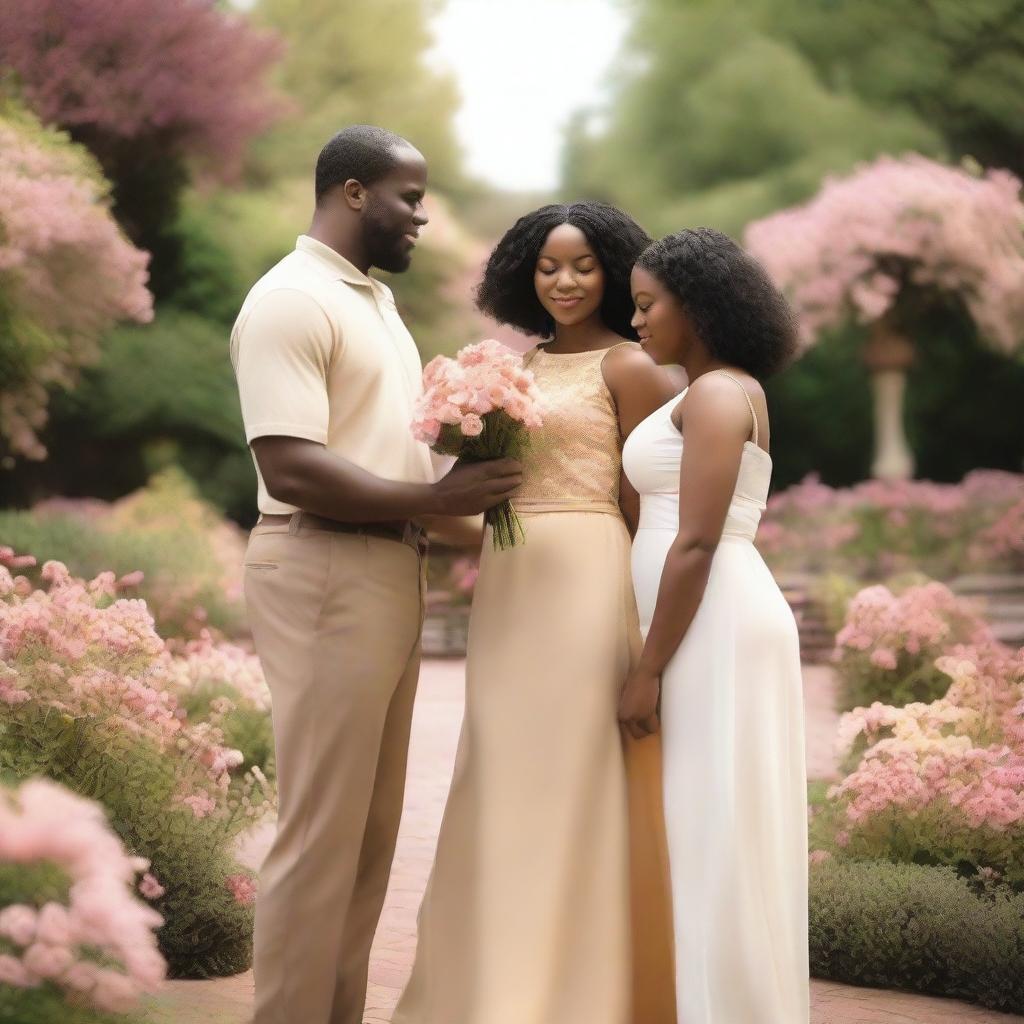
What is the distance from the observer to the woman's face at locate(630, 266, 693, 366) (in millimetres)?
3422

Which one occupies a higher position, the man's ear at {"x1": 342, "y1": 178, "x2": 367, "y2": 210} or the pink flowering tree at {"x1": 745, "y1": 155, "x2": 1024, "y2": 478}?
the pink flowering tree at {"x1": 745, "y1": 155, "x2": 1024, "y2": 478}

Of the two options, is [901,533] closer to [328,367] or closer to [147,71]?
[147,71]

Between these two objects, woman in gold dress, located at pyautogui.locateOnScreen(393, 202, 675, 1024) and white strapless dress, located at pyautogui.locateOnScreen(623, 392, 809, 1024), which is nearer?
white strapless dress, located at pyautogui.locateOnScreen(623, 392, 809, 1024)

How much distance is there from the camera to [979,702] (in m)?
5.50

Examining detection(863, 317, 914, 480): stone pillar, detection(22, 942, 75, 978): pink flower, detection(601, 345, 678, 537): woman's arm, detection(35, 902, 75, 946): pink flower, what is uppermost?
detection(863, 317, 914, 480): stone pillar

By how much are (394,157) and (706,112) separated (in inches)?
508

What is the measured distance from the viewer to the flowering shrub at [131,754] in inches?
175

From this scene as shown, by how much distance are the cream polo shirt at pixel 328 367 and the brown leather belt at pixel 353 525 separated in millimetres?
26

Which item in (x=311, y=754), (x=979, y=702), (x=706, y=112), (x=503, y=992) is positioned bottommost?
(x=503, y=992)

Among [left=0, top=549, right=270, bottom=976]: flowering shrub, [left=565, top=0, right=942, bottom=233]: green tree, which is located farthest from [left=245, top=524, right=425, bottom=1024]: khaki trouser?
[left=565, top=0, right=942, bottom=233]: green tree

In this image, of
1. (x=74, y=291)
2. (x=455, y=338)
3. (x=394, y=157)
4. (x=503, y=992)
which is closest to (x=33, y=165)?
(x=74, y=291)

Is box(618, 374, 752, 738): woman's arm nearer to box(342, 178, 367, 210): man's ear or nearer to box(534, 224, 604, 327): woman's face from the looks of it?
box(534, 224, 604, 327): woman's face

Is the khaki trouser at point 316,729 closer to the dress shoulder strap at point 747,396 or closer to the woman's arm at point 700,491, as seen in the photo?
the woman's arm at point 700,491

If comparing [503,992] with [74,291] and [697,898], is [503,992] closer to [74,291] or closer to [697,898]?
[697,898]
